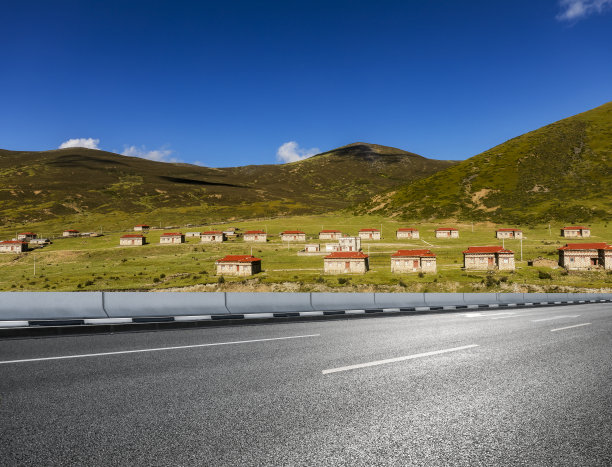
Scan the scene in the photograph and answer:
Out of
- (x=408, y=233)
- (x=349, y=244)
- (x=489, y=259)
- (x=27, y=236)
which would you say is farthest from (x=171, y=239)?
(x=489, y=259)

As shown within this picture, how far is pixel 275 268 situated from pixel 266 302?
177ft

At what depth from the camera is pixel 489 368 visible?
811 centimetres

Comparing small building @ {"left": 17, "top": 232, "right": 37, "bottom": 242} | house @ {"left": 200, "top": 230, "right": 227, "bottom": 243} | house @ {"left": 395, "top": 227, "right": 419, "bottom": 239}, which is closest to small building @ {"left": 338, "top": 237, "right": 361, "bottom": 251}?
house @ {"left": 395, "top": 227, "right": 419, "bottom": 239}

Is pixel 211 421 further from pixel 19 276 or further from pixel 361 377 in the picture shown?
pixel 19 276

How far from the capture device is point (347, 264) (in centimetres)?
6619

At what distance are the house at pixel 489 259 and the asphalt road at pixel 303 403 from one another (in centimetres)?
5931

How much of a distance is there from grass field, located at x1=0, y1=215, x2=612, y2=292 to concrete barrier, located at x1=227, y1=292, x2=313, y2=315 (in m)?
33.9

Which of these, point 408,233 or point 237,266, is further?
point 408,233

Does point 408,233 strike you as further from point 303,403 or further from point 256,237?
point 303,403

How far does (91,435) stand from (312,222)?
130590 mm

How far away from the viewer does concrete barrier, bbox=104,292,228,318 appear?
1432 centimetres

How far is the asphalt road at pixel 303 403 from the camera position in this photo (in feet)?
15.0

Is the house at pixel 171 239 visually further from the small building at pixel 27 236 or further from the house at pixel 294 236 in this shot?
the small building at pixel 27 236

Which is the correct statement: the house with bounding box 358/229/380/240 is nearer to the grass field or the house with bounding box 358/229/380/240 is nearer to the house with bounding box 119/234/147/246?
the grass field
